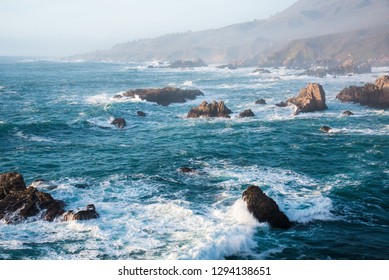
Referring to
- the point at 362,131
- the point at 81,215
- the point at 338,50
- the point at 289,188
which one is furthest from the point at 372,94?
the point at 338,50

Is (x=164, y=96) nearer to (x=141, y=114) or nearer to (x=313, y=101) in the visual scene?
(x=141, y=114)

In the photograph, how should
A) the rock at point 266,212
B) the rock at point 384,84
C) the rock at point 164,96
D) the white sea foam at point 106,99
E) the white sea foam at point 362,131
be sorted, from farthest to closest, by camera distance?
the rock at point 164,96 < the white sea foam at point 106,99 < the rock at point 384,84 < the white sea foam at point 362,131 < the rock at point 266,212

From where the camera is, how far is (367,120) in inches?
1869

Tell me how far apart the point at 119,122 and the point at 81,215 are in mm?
27753

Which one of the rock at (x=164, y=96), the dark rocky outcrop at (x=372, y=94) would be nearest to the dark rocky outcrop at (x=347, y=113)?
the dark rocky outcrop at (x=372, y=94)

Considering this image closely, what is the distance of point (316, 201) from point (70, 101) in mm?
54790

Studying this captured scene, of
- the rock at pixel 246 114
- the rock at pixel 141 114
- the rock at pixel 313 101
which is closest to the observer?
the rock at pixel 246 114

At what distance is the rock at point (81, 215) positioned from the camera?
69.9 feet

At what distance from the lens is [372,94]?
56.6 meters

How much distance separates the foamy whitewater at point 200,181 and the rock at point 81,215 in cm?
43

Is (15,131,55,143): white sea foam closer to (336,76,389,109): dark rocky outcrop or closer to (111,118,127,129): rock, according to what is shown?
(111,118,127,129): rock

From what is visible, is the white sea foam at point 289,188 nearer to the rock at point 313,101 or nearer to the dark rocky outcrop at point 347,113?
the dark rocky outcrop at point 347,113
